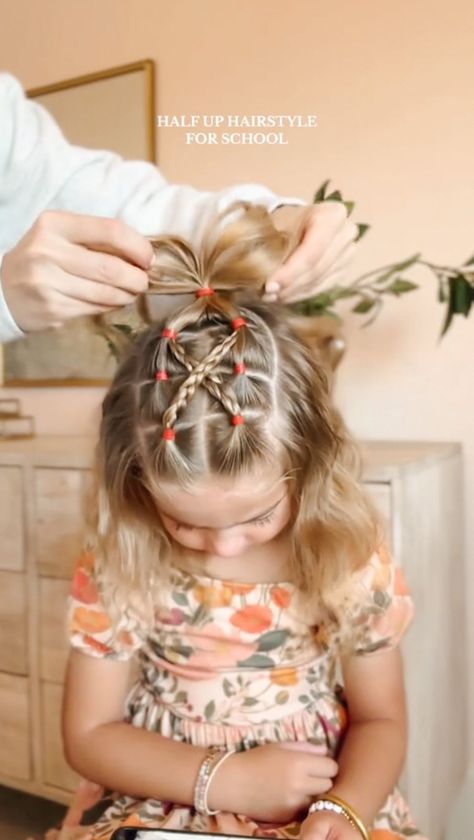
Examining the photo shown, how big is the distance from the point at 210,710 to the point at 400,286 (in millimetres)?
744

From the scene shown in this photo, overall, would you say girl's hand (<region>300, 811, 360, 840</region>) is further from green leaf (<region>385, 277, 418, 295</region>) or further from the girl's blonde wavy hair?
green leaf (<region>385, 277, 418, 295</region>)

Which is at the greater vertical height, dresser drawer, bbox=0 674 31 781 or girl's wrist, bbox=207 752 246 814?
girl's wrist, bbox=207 752 246 814

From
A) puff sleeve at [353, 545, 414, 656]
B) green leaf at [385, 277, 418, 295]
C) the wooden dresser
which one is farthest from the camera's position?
green leaf at [385, 277, 418, 295]

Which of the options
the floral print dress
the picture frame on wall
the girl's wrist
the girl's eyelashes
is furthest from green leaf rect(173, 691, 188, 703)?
the picture frame on wall

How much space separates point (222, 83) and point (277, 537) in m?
0.99

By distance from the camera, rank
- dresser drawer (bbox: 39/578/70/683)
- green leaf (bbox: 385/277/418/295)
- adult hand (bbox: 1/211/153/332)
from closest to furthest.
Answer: adult hand (bbox: 1/211/153/332)
green leaf (bbox: 385/277/418/295)
dresser drawer (bbox: 39/578/70/683)

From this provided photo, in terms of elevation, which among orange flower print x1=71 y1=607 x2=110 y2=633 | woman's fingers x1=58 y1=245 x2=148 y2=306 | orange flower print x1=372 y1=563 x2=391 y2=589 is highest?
woman's fingers x1=58 y1=245 x2=148 y2=306

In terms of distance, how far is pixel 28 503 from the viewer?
4.58 ft

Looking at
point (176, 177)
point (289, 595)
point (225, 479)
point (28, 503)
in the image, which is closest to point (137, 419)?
point (225, 479)

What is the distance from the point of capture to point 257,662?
84 centimetres

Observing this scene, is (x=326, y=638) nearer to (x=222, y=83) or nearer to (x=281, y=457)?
(x=281, y=457)

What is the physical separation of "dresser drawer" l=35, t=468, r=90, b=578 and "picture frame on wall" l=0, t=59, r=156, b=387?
0.26 meters

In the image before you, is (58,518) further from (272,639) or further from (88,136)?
A: (88,136)

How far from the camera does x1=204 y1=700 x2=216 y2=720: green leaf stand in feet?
2.71
